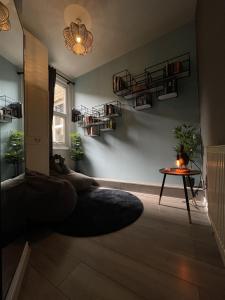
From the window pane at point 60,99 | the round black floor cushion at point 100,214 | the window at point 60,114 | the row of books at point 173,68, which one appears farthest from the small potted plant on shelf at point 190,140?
the window pane at point 60,99

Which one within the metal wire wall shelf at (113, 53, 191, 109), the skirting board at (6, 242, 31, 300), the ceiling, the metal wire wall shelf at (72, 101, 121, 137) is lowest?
the skirting board at (6, 242, 31, 300)

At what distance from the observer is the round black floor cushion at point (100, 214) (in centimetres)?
142

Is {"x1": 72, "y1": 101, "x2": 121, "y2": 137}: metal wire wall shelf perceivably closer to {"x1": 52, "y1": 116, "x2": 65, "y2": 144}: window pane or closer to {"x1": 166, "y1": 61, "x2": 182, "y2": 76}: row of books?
{"x1": 52, "y1": 116, "x2": 65, "y2": 144}: window pane

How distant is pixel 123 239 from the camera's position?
1.28 metres

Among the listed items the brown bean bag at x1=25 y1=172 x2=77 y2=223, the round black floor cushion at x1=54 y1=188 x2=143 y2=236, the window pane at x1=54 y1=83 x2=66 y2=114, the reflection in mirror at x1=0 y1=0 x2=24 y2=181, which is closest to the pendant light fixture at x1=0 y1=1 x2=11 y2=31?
the reflection in mirror at x1=0 y1=0 x2=24 y2=181

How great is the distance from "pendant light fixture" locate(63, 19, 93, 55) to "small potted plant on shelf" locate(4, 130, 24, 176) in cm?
152

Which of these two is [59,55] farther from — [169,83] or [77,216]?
[77,216]

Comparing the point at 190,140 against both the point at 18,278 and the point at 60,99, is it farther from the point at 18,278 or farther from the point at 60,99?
the point at 60,99

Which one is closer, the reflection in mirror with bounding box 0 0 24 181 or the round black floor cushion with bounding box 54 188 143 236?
the reflection in mirror with bounding box 0 0 24 181

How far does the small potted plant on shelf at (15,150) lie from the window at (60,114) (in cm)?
264

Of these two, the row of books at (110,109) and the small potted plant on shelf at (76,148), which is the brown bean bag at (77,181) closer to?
the small potted plant on shelf at (76,148)

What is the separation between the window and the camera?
383cm

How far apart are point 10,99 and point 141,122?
238 centimetres

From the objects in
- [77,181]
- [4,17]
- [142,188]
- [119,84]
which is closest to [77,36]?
[4,17]
